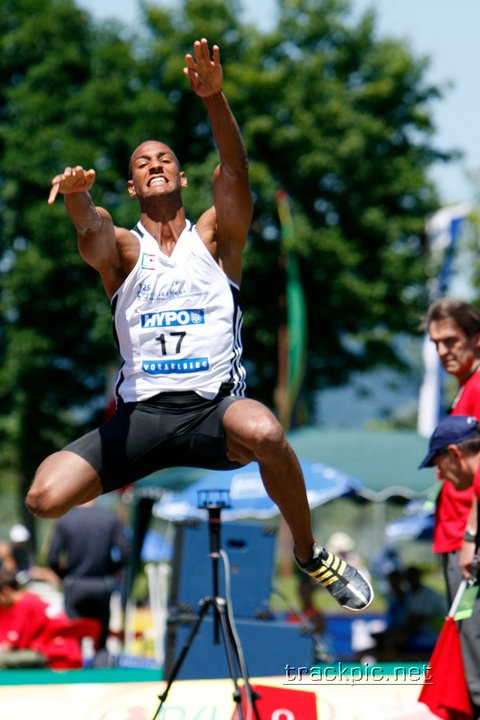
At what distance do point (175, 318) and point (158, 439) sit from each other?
1.69 feet

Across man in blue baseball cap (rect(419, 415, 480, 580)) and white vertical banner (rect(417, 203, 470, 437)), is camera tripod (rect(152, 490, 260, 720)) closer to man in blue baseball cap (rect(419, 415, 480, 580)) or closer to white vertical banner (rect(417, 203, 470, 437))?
man in blue baseball cap (rect(419, 415, 480, 580))

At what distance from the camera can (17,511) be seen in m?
31.5

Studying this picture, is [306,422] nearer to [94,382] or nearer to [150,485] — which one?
[94,382]

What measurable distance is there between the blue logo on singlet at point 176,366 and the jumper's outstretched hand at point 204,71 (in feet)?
3.68

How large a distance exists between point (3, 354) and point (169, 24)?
9.45 metres

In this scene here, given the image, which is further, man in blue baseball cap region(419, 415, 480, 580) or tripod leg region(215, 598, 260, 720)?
man in blue baseball cap region(419, 415, 480, 580)

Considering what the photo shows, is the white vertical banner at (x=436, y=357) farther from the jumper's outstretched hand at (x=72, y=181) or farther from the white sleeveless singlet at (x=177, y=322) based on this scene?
the jumper's outstretched hand at (x=72, y=181)

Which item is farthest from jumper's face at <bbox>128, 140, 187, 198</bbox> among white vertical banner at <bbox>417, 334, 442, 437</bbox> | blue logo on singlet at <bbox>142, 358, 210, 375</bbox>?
white vertical banner at <bbox>417, 334, 442, 437</bbox>

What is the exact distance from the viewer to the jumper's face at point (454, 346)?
5.77 m

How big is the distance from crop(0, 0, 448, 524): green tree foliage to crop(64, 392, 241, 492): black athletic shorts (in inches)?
838

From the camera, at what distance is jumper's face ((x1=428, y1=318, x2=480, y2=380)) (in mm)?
5770

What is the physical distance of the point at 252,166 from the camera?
25.9 metres

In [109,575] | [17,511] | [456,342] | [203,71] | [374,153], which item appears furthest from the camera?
[17,511]

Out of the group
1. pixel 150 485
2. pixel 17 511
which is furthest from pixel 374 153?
pixel 150 485
